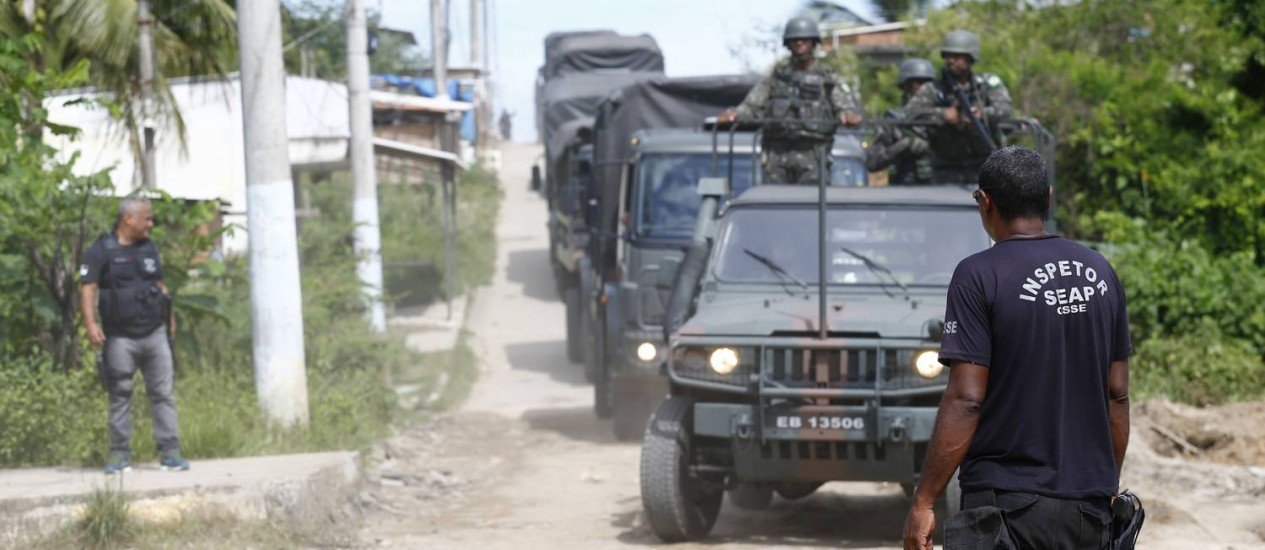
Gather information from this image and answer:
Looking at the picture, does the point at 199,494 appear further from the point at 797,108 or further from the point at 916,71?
the point at 916,71

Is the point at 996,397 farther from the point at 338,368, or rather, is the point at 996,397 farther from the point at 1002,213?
the point at 338,368

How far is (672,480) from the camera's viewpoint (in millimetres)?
7180

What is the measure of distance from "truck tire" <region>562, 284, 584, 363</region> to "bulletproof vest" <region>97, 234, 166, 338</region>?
300 inches

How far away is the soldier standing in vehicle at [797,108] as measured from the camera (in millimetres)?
9664

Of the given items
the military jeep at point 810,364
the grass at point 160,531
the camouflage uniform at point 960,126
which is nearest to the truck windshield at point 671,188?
the camouflage uniform at point 960,126

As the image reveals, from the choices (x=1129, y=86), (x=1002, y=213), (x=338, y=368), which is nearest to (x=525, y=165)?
(x=1129, y=86)

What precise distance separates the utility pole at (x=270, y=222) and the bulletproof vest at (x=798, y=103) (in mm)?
2959

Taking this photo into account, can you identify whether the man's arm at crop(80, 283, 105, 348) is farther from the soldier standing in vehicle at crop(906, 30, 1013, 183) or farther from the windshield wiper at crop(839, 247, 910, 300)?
the soldier standing in vehicle at crop(906, 30, 1013, 183)

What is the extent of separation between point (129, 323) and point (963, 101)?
483 cm

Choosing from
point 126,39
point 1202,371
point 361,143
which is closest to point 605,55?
point 361,143

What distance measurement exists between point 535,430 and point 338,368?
1.64m

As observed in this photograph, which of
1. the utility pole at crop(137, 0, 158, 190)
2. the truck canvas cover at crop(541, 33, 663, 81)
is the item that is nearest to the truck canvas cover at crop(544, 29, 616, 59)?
the truck canvas cover at crop(541, 33, 663, 81)

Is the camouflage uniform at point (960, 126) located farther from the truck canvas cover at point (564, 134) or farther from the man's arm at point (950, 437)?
the truck canvas cover at point (564, 134)

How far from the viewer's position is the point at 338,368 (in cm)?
1204
